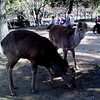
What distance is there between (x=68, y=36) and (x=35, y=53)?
2.39 metres

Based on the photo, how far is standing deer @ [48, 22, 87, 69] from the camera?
6559mm

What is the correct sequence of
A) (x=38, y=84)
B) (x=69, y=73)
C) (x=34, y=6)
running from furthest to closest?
(x=34, y=6) → (x=38, y=84) → (x=69, y=73)

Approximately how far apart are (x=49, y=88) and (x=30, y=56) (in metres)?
1.03

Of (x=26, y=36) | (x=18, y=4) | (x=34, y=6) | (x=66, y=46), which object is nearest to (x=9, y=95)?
(x=26, y=36)

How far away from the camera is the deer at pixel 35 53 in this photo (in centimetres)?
510

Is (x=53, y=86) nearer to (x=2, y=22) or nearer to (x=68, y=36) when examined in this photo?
(x=68, y=36)

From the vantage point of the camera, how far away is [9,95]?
17.6ft

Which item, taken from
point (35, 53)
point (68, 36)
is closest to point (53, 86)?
point (35, 53)

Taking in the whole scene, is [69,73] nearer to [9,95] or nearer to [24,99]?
[24,99]

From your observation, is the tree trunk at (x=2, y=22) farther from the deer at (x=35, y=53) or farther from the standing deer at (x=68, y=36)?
the deer at (x=35, y=53)

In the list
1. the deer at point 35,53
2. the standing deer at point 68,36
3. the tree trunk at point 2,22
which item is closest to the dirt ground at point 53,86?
the deer at point 35,53

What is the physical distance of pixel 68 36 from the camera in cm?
729

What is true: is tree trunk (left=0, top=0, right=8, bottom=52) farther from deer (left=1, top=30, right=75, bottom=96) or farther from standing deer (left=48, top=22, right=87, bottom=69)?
deer (left=1, top=30, right=75, bottom=96)

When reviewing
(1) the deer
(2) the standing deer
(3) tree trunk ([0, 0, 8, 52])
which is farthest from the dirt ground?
(3) tree trunk ([0, 0, 8, 52])
